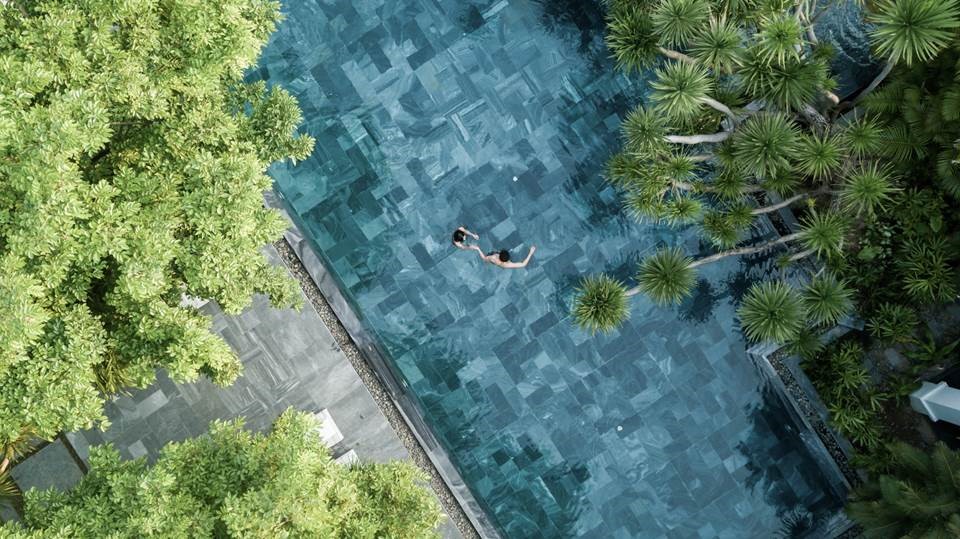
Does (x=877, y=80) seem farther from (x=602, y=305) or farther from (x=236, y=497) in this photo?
(x=236, y=497)

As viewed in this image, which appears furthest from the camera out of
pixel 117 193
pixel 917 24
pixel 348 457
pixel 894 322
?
pixel 348 457

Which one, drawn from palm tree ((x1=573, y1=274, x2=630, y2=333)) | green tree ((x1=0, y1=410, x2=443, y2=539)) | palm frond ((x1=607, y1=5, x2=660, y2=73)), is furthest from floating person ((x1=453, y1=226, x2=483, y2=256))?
green tree ((x1=0, y1=410, x2=443, y2=539))

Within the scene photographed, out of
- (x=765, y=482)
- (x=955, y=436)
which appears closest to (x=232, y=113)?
(x=765, y=482)

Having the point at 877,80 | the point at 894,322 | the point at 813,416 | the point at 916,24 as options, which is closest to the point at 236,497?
the point at 813,416

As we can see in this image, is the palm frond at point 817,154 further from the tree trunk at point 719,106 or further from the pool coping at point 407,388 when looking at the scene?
the pool coping at point 407,388

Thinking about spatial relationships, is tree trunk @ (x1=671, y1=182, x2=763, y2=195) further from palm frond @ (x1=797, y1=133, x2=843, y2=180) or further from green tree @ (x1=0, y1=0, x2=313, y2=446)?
green tree @ (x1=0, y1=0, x2=313, y2=446)

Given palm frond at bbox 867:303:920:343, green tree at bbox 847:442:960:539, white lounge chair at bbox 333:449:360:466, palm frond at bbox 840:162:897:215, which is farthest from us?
white lounge chair at bbox 333:449:360:466

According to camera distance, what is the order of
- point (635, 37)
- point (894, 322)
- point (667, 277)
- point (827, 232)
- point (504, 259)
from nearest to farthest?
point (827, 232) < point (635, 37) < point (667, 277) < point (894, 322) < point (504, 259)
